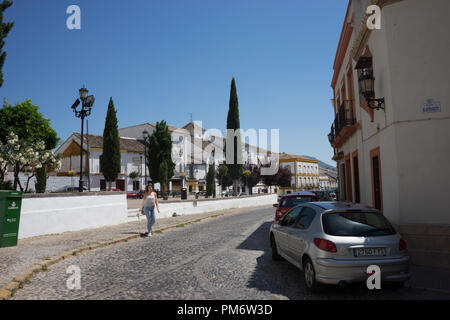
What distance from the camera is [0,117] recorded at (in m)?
31.7

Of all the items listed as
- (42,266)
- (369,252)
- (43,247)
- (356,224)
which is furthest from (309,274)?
(43,247)

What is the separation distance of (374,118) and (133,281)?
25.6ft

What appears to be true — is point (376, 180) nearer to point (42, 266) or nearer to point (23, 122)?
point (42, 266)

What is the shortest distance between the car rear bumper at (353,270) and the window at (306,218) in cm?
90

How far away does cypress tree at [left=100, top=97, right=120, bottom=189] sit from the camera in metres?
34.8

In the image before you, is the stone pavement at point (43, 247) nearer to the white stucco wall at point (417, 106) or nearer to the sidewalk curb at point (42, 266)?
the sidewalk curb at point (42, 266)

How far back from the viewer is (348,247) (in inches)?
185

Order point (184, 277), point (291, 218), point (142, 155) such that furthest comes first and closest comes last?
1. point (142, 155)
2. point (291, 218)
3. point (184, 277)

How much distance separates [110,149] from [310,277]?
33.3 meters

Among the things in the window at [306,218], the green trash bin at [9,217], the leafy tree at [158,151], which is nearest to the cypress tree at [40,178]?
the leafy tree at [158,151]

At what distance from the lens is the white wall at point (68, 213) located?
10039 mm

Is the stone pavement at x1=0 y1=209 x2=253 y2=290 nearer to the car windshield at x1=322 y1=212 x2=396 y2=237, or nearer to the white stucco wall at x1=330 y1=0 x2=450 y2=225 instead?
the car windshield at x1=322 y1=212 x2=396 y2=237

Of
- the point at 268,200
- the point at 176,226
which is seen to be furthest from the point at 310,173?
the point at 176,226
